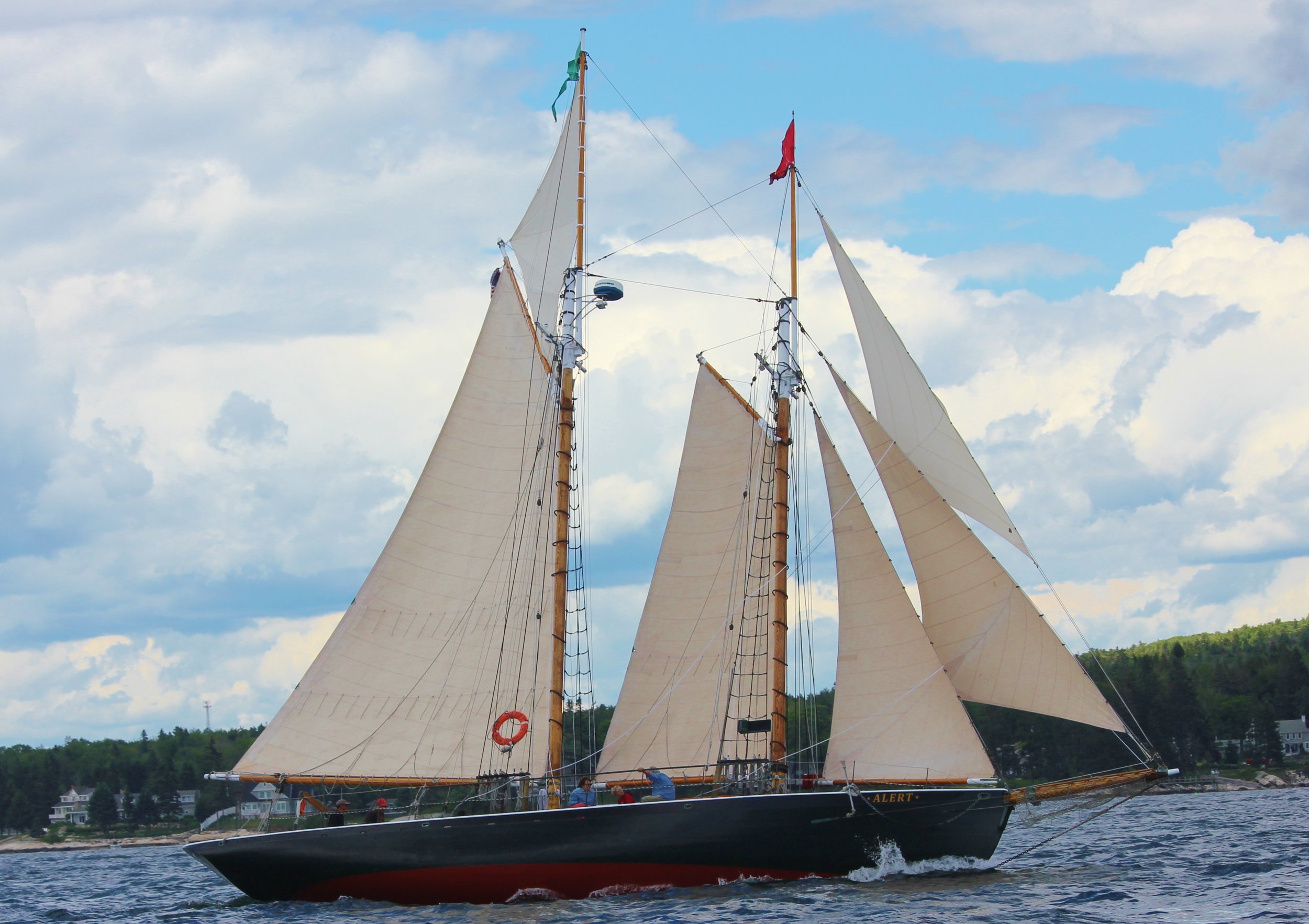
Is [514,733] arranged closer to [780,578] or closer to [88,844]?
[780,578]

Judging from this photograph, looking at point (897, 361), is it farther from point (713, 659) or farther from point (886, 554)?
point (713, 659)

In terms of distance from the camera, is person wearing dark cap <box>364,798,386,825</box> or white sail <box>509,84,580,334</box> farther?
white sail <box>509,84,580,334</box>

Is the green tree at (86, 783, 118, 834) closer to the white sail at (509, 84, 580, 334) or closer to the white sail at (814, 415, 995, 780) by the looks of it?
the white sail at (509, 84, 580, 334)

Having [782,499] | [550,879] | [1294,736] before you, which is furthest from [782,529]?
[1294,736]

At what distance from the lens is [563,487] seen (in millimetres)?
40562

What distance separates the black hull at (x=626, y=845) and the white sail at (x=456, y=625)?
3106 millimetres

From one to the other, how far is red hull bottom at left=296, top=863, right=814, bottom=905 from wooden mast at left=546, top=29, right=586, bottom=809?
2.34 m

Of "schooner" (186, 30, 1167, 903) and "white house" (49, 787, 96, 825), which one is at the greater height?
"schooner" (186, 30, 1167, 903)

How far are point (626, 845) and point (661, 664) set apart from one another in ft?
22.0

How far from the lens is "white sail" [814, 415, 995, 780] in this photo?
115 feet

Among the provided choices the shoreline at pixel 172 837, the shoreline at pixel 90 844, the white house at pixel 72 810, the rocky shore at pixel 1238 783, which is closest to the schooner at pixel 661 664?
the shoreline at pixel 172 837

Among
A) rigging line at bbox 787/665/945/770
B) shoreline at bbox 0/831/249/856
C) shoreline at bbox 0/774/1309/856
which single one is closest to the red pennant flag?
rigging line at bbox 787/665/945/770

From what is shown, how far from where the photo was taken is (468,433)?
131 feet

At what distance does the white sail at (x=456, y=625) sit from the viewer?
37.6 m
